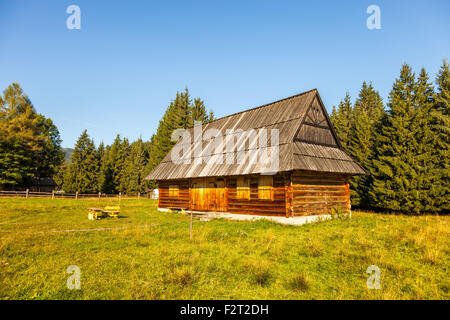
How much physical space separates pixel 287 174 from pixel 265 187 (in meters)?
1.73

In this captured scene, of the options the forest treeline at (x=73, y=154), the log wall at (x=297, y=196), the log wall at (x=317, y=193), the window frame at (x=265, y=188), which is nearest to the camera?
the log wall at (x=297, y=196)

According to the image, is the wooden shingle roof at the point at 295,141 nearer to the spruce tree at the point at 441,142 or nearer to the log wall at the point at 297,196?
the log wall at the point at 297,196

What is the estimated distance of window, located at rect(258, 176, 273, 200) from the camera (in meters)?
14.7

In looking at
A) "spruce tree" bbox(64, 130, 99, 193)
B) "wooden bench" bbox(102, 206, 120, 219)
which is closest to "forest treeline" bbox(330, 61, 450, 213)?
"wooden bench" bbox(102, 206, 120, 219)

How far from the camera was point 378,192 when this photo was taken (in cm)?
2150

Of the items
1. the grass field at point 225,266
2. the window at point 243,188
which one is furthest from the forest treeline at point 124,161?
the grass field at point 225,266

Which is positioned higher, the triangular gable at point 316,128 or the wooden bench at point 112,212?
the triangular gable at point 316,128

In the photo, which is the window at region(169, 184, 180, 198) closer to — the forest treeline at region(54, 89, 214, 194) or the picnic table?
the picnic table

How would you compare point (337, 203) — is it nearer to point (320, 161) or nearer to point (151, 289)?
point (320, 161)

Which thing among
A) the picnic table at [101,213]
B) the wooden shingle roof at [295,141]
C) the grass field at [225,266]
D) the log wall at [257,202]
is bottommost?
the picnic table at [101,213]

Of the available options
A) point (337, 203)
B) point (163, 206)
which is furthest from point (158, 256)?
point (163, 206)

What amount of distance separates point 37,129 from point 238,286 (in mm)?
48742

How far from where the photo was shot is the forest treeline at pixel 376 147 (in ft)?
65.9

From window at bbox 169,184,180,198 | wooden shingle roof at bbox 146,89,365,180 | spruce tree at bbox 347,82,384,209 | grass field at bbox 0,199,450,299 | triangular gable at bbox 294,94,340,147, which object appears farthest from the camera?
spruce tree at bbox 347,82,384,209
